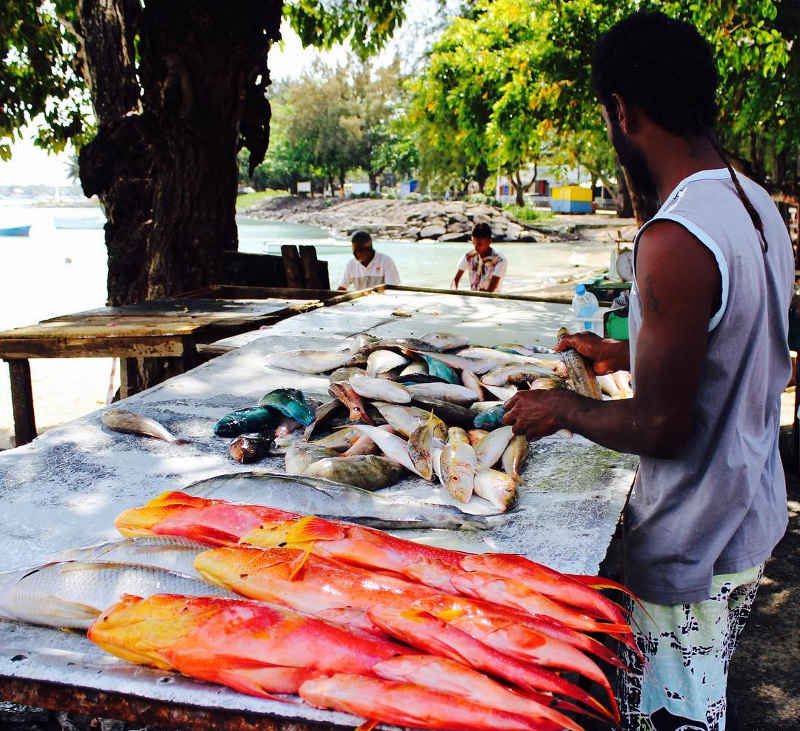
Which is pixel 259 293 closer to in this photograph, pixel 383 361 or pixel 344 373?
pixel 344 373

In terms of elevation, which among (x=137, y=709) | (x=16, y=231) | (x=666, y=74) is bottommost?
(x=137, y=709)

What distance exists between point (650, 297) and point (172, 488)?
178cm

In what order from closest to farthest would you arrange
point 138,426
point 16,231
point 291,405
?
point 138,426
point 291,405
point 16,231

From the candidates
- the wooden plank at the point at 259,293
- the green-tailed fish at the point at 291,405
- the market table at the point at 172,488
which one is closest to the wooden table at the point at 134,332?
the wooden plank at the point at 259,293

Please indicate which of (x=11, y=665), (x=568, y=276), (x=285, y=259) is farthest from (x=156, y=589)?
(x=568, y=276)

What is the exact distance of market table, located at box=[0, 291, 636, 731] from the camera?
1479mm

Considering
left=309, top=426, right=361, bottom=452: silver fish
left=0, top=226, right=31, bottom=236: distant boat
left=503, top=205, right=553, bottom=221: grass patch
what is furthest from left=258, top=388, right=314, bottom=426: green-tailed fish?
left=0, top=226, right=31, bottom=236: distant boat

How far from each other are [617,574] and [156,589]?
2925 millimetres

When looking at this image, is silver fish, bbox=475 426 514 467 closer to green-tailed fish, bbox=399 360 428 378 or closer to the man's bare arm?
green-tailed fish, bbox=399 360 428 378

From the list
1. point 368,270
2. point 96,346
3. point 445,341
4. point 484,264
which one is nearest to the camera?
point 445,341

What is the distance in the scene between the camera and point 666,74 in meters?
1.77

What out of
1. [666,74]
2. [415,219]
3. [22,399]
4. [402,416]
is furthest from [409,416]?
[415,219]

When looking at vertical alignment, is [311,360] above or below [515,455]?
above

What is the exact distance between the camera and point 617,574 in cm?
403
